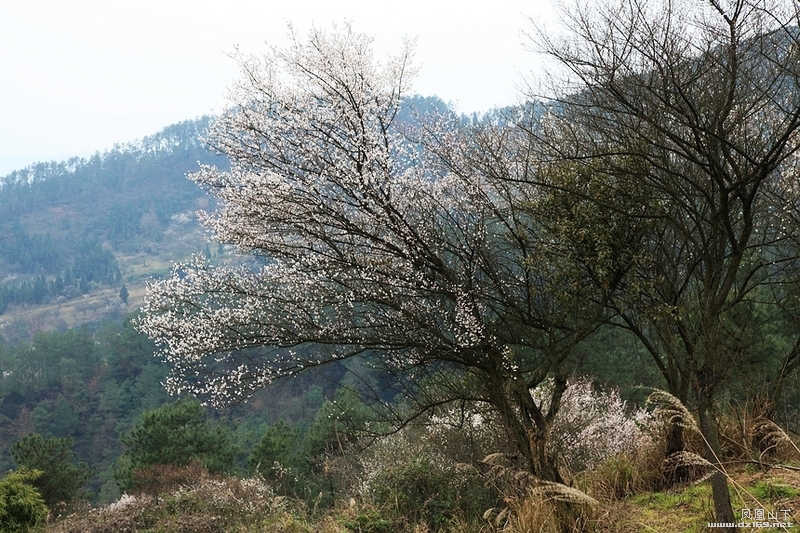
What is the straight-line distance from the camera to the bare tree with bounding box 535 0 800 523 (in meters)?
3.93

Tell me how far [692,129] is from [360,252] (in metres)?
3.41

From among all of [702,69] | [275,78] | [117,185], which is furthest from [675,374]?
[117,185]

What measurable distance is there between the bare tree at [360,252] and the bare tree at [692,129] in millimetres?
781

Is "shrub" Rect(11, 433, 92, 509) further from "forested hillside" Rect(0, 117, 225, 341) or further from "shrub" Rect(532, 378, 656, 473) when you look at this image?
"forested hillside" Rect(0, 117, 225, 341)

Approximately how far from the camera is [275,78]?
662cm

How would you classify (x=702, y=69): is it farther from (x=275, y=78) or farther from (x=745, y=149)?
(x=275, y=78)

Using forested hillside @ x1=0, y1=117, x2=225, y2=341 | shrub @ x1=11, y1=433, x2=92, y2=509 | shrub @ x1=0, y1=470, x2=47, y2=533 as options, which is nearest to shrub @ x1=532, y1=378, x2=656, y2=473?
shrub @ x1=0, y1=470, x2=47, y2=533

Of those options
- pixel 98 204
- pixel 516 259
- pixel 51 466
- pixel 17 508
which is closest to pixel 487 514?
pixel 516 259

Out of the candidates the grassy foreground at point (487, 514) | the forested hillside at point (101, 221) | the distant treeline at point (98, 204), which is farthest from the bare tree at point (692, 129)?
the distant treeline at point (98, 204)

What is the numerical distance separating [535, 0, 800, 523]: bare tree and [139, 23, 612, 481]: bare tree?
78 centimetres

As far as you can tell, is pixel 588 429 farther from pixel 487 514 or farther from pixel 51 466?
pixel 51 466

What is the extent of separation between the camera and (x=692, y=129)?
13.4 feet

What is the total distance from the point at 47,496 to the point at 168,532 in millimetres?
14270

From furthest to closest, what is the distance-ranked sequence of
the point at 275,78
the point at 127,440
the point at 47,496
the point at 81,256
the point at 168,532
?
the point at 81,256 < the point at 127,440 < the point at 47,496 < the point at 168,532 < the point at 275,78
